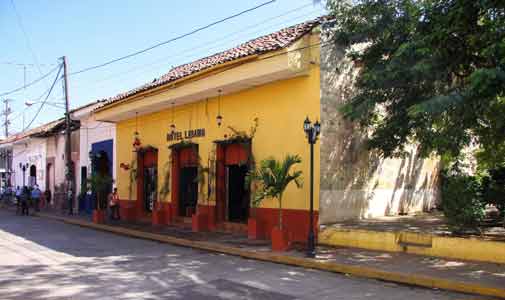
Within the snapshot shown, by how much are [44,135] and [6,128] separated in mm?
26878

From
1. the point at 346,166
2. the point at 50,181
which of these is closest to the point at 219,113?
the point at 346,166

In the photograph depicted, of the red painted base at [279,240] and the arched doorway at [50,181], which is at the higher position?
the arched doorway at [50,181]

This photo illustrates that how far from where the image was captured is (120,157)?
77.6ft

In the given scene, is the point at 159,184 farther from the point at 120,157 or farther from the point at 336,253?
the point at 336,253

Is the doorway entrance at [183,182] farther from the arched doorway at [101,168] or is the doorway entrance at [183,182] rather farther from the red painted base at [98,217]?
the arched doorway at [101,168]

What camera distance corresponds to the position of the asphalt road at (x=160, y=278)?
7.79 metres

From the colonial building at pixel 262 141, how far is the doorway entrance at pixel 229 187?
0.04 metres

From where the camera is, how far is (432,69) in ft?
31.8

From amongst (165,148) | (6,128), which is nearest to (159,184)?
(165,148)

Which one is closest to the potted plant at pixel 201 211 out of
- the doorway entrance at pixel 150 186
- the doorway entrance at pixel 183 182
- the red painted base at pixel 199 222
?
the red painted base at pixel 199 222

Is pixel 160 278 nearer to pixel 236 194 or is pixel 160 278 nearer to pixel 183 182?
pixel 236 194

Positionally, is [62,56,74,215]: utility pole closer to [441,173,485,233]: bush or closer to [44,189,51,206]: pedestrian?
[44,189,51,206]: pedestrian

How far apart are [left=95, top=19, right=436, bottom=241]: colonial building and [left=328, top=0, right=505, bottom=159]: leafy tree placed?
3.82 feet

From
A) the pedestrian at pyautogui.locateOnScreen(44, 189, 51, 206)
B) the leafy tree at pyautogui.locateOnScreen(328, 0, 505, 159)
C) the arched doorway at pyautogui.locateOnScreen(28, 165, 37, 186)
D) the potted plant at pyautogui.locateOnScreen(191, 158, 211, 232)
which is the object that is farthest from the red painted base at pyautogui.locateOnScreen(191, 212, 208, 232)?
the arched doorway at pyautogui.locateOnScreen(28, 165, 37, 186)
